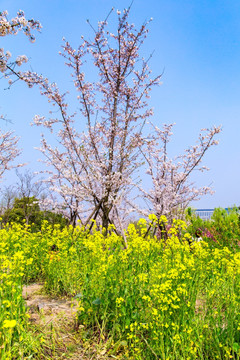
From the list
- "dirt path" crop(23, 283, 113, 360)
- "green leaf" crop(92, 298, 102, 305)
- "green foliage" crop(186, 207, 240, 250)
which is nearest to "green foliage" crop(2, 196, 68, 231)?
"green foliage" crop(186, 207, 240, 250)

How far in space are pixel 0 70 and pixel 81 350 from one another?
16.1 feet

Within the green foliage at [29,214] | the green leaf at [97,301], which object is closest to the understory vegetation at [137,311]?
the green leaf at [97,301]

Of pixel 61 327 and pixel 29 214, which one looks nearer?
pixel 61 327

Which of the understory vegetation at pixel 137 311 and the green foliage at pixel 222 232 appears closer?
the understory vegetation at pixel 137 311

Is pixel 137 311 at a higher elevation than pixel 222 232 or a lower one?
lower

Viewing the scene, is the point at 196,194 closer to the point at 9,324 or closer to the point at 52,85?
the point at 52,85

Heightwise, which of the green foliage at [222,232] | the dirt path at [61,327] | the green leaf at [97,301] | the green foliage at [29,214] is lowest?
the dirt path at [61,327]

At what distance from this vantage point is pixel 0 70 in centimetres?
581

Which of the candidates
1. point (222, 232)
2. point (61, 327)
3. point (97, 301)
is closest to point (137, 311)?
point (97, 301)

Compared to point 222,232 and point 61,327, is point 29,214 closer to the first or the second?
point 222,232

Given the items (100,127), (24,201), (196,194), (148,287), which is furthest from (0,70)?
(24,201)

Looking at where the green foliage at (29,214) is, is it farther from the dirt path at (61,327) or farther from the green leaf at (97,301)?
the green leaf at (97,301)

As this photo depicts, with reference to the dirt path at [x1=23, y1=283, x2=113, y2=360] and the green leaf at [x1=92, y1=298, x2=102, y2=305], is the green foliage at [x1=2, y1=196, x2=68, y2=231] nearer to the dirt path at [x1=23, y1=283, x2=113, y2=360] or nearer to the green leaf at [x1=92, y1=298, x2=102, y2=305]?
the dirt path at [x1=23, y1=283, x2=113, y2=360]

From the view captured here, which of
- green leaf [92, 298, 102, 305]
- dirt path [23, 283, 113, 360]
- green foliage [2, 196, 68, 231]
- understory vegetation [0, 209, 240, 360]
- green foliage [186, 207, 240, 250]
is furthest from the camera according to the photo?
green foliage [2, 196, 68, 231]
